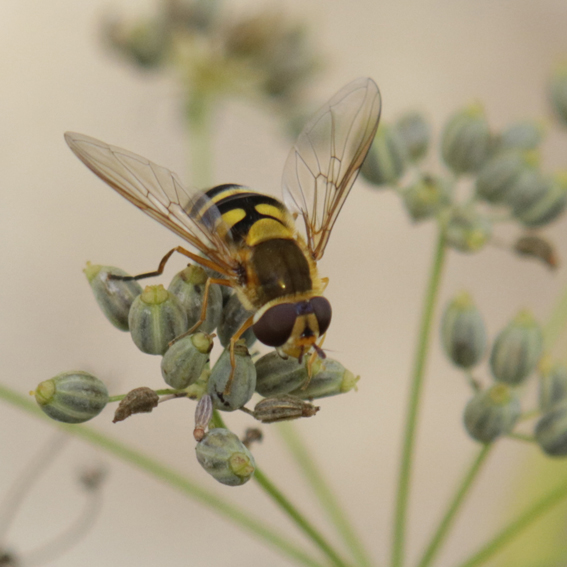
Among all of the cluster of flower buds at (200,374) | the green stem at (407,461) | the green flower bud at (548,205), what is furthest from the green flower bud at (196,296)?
the green flower bud at (548,205)

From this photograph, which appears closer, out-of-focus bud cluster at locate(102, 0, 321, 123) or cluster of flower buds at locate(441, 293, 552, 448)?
cluster of flower buds at locate(441, 293, 552, 448)

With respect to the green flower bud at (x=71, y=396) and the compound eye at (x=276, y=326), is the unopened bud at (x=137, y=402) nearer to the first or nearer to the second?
the green flower bud at (x=71, y=396)

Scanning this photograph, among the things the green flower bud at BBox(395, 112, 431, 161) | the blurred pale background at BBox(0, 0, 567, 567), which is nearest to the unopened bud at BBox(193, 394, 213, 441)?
the green flower bud at BBox(395, 112, 431, 161)

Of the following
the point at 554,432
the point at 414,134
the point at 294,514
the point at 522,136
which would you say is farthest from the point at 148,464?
the point at 522,136

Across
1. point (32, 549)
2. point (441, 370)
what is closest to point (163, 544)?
point (32, 549)

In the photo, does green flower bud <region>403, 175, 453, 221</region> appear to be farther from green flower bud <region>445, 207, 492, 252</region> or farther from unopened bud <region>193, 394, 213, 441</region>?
unopened bud <region>193, 394, 213, 441</region>

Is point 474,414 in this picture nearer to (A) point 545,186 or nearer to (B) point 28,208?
(A) point 545,186
